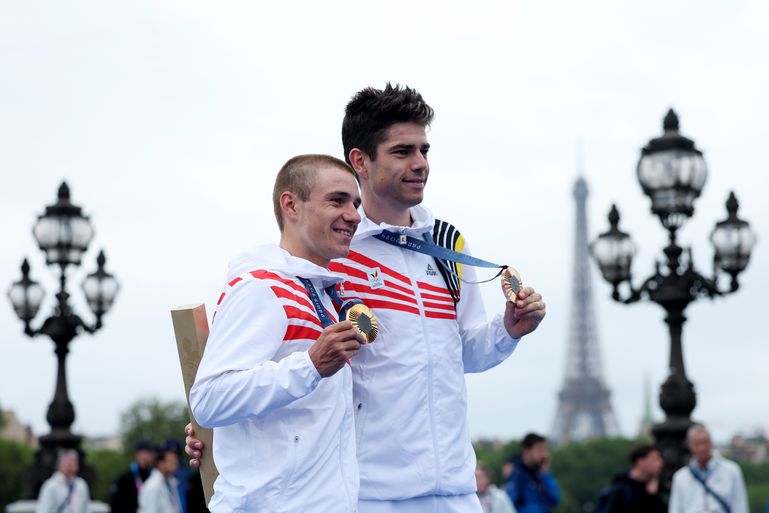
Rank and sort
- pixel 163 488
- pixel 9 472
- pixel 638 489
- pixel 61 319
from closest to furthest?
pixel 638 489
pixel 163 488
pixel 61 319
pixel 9 472

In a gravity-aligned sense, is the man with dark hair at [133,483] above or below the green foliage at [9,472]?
above

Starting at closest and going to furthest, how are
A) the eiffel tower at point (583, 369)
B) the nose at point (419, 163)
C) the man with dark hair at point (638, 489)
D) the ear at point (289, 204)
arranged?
the ear at point (289, 204) < the nose at point (419, 163) < the man with dark hair at point (638, 489) < the eiffel tower at point (583, 369)

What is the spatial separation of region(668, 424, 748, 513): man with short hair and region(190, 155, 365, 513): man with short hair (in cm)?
830

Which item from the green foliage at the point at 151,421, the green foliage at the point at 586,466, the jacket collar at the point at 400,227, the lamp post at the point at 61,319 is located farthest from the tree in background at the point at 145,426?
the jacket collar at the point at 400,227

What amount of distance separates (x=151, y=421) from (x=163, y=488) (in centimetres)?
7561

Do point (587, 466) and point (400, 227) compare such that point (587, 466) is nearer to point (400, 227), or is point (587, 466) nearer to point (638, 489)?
point (638, 489)

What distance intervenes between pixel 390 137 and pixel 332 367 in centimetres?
124

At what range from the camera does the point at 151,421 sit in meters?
89.0

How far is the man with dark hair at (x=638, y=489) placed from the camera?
520 inches

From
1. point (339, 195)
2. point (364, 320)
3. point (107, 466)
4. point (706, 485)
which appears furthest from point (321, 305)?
point (107, 466)

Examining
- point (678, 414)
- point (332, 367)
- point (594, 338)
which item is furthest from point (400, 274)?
point (594, 338)

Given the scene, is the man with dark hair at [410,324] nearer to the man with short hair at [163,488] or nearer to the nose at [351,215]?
the nose at [351,215]

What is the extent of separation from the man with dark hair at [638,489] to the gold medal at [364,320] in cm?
915

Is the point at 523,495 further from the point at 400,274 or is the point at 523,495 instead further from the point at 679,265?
the point at 400,274
